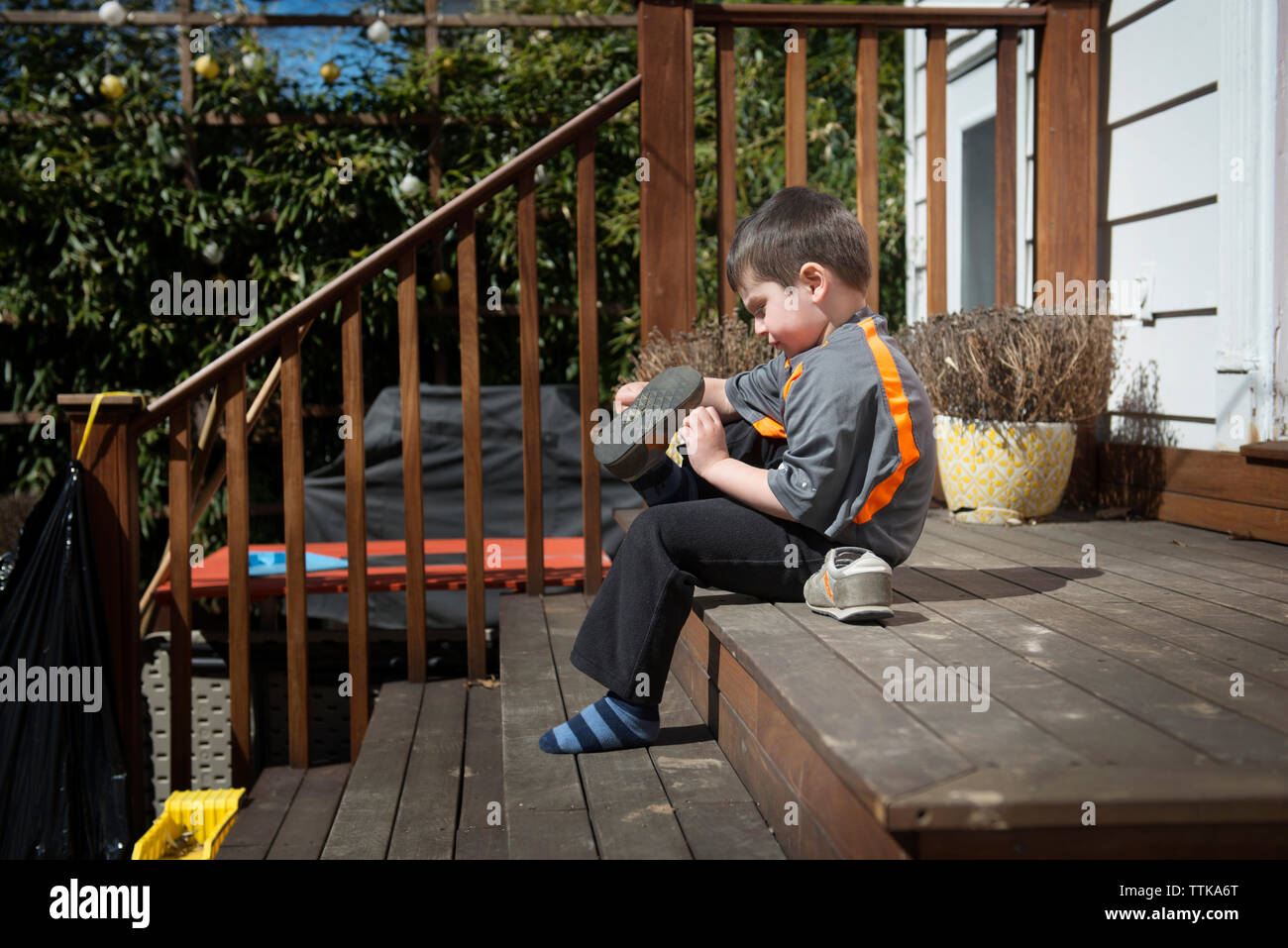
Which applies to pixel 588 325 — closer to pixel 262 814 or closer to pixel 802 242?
pixel 802 242

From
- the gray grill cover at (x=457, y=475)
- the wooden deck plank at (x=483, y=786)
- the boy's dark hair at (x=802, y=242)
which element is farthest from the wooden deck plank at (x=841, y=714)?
the gray grill cover at (x=457, y=475)

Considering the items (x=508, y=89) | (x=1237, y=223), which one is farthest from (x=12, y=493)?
(x=1237, y=223)

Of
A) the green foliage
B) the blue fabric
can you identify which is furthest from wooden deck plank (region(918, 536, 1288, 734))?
the green foliage

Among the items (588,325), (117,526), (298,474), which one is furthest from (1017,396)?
(117,526)

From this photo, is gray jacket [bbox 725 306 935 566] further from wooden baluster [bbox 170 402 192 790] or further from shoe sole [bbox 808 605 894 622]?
wooden baluster [bbox 170 402 192 790]

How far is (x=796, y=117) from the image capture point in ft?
12.3

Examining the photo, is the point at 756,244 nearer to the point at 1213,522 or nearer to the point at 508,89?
the point at 1213,522

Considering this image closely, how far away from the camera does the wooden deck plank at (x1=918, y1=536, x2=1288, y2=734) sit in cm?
150

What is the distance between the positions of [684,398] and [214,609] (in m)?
3.72

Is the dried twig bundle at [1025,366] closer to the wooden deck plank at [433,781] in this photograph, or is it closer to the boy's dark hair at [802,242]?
the boy's dark hair at [802,242]

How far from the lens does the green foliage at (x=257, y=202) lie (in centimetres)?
541

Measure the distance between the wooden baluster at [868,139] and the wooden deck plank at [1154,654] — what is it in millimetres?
1611

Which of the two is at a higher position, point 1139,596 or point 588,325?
point 588,325

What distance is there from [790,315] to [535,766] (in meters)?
0.99
